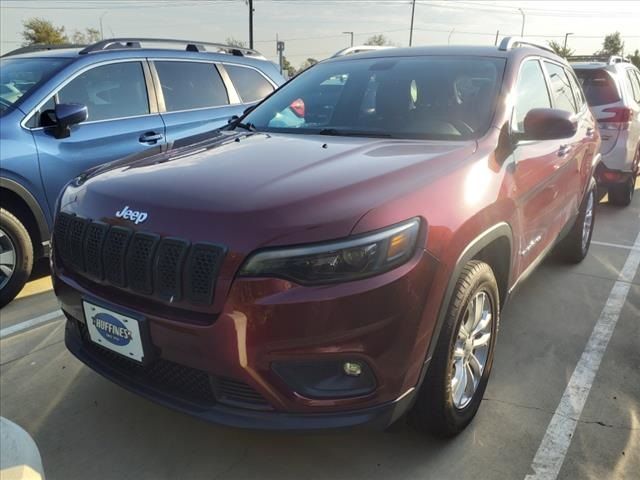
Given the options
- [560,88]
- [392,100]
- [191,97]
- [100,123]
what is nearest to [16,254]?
[100,123]

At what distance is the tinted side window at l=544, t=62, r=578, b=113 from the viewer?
3.79m

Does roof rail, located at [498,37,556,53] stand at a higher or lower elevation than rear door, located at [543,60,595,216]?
higher

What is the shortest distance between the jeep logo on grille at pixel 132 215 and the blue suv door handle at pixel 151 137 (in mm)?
2678

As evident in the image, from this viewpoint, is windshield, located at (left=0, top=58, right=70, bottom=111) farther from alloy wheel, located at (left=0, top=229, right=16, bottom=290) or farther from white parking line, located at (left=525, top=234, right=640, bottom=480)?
white parking line, located at (left=525, top=234, right=640, bottom=480)

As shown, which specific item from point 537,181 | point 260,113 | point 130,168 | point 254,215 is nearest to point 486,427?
point 537,181

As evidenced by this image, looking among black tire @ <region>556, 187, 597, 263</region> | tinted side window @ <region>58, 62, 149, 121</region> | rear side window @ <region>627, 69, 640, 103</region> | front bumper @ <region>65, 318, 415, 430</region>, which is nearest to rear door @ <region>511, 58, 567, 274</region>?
black tire @ <region>556, 187, 597, 263</region>

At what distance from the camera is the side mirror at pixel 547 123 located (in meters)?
2.74

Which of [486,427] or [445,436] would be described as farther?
[486,427]

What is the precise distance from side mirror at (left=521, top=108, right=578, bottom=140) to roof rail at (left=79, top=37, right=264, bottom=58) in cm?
351

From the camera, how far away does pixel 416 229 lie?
1950mm

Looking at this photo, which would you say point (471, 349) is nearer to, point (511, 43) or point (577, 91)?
point (511, 43)

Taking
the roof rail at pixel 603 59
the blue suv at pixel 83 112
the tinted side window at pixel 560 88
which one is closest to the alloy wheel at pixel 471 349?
the blue suv at pixel 83 112

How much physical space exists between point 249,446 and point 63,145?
9.32ft

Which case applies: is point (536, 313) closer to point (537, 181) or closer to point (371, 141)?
point (537, 181)
